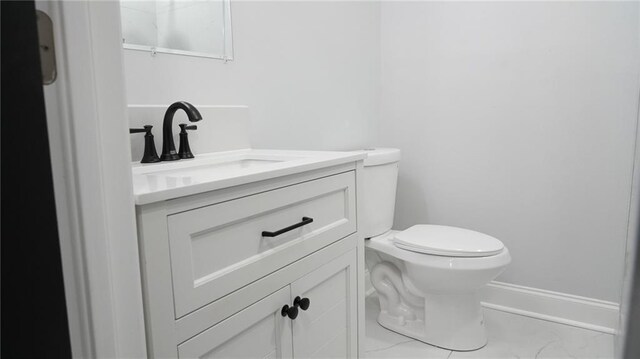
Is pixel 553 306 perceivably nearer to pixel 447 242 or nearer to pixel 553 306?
pixel 553 306

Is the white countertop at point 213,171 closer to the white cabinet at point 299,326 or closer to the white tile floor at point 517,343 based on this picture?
the white cabinet at point 299,326

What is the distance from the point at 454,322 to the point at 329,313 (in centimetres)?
87

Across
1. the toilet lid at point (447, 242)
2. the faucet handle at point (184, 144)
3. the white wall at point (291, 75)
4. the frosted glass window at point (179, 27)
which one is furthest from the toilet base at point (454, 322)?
the frosted glass window at point (179, 27)

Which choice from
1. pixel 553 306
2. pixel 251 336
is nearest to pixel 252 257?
pixel 251 336

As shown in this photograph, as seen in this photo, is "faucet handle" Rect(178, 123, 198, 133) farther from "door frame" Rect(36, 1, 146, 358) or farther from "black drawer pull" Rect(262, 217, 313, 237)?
"door frame" Rect(36, 1, 146, 358)

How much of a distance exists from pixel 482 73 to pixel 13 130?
2.02 meters

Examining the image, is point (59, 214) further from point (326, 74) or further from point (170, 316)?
point (326, 74)

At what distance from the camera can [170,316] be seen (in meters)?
0.67

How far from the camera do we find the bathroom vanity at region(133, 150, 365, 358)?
26.0 inches

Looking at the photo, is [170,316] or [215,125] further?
[215,125]

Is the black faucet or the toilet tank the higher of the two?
the black faucet

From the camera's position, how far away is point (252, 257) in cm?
83

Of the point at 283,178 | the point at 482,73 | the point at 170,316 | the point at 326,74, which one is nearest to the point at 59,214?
the point at 170,316

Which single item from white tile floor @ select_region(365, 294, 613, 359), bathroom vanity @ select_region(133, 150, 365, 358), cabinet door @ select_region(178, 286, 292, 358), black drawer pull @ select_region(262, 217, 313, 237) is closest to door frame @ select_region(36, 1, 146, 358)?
bathroom vanity @ select_region(133, 150, 365, 358)
